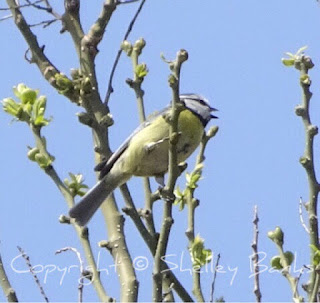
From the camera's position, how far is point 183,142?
12.9 feet

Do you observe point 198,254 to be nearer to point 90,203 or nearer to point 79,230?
point 79,230

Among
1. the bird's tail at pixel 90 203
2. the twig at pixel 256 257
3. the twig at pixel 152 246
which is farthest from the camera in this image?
the bird's tail at pixel 90 203

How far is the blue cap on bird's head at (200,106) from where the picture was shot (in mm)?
4223

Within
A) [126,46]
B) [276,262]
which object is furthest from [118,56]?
[276,262]

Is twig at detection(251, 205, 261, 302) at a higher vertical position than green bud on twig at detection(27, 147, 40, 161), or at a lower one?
lower

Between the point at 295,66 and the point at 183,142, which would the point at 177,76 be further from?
the point at 183,142

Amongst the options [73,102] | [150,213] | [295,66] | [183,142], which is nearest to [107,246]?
[150,213]

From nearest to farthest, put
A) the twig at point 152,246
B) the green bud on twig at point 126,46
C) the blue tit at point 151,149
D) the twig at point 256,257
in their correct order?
the twig at point 256,257
the twig at point 152,246
the green bud on twig at point 126,46
the blue tit at point 151,149

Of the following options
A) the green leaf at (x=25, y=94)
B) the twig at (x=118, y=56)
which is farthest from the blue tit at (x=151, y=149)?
the green leaf at (x=25, y=94)

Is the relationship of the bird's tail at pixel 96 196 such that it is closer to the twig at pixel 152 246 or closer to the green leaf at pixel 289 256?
the twig at pixel 152 246

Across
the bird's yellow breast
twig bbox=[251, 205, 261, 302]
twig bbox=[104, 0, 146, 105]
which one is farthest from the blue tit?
twig bbox=[251, 205, 261, 302]

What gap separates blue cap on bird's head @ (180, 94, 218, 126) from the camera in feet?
13.9

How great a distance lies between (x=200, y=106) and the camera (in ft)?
14.3

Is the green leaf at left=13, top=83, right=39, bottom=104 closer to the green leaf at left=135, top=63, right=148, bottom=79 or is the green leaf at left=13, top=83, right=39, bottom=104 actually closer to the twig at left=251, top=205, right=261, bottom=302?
the green leaf at left=135, top=63, right=148, bottom=79
